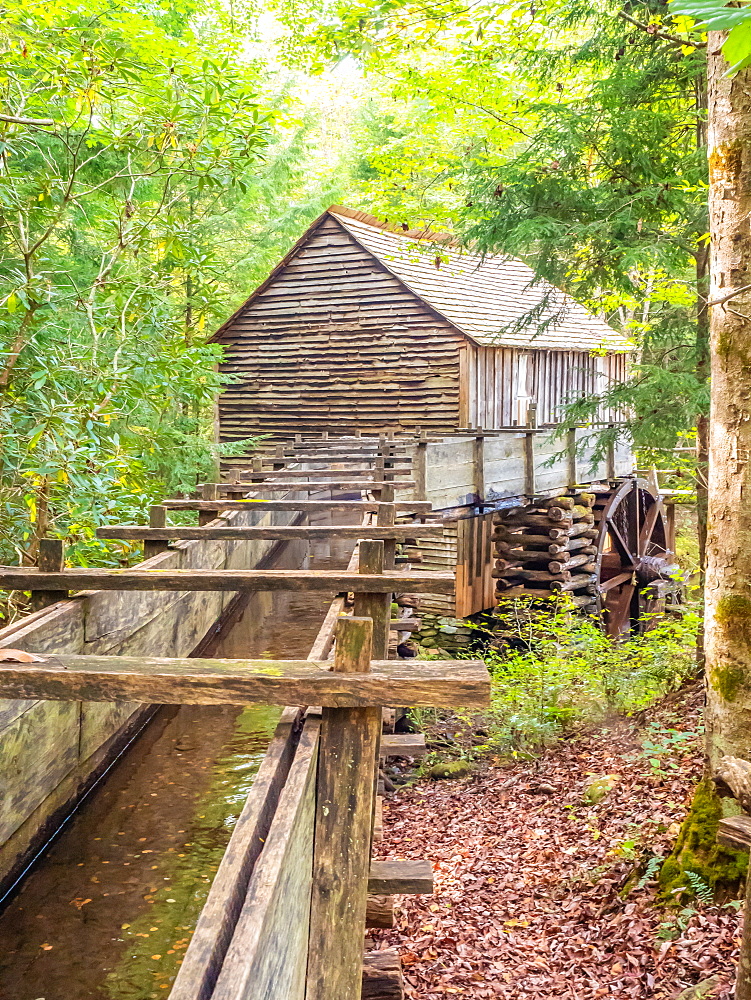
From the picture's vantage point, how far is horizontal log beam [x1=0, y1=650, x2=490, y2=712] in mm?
2541

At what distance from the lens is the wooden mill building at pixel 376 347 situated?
60.1ft

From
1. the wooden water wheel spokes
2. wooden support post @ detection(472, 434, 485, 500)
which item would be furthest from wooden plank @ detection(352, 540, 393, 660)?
the wooden water wheel spokes

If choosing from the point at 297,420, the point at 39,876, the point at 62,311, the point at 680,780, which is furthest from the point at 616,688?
the point at 297,420

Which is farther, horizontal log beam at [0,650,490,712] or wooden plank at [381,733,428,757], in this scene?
wooden plank at [381,733,428,757]

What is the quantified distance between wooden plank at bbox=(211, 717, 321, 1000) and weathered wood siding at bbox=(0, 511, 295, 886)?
1389 mm

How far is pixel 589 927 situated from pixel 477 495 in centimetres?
929

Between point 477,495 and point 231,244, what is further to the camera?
point 231,244

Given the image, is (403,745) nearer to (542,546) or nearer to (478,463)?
(478,463)

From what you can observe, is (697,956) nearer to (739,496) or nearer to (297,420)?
(739,496)

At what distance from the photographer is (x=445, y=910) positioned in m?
5.36

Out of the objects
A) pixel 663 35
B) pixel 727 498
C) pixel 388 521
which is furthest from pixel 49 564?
pixel 663 35

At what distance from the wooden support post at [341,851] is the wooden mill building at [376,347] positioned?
1546cm

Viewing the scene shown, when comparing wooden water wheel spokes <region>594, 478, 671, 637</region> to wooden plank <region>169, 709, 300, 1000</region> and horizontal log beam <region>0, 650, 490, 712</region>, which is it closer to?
horizontal log beam <region>0, 650, 490, 712</region>

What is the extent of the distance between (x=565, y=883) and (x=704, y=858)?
3.99ft
